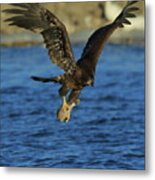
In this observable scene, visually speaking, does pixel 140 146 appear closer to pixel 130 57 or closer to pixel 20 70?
pixel 130 57

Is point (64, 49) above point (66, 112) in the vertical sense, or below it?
above

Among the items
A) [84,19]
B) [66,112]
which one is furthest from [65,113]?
[84,19]

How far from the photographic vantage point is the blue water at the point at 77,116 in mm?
2203

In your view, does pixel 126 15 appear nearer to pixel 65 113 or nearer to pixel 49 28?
pixel 49 28

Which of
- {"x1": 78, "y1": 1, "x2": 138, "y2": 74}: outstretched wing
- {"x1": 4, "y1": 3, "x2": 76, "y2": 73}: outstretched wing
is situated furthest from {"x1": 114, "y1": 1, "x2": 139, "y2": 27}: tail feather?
{"x1": 4, "y1": 3, "x2": 76, "y2": 73}: outstretched wing

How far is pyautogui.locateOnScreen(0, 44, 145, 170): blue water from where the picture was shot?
86.7 inches

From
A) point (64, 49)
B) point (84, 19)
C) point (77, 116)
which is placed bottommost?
point (77, 116)

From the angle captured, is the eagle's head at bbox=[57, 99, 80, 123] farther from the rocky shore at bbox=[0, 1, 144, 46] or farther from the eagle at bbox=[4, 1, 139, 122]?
the rocky shore at bbox=[0, 1, 144, 46]

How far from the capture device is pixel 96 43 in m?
2.25

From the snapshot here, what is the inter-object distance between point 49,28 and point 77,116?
357mm

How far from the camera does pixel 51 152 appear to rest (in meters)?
2.26

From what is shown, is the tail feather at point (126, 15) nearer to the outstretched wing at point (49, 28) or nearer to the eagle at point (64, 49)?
the eagle at point (64, 49)

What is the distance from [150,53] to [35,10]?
47 cm

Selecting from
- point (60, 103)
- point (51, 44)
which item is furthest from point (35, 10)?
point (60, 103)
